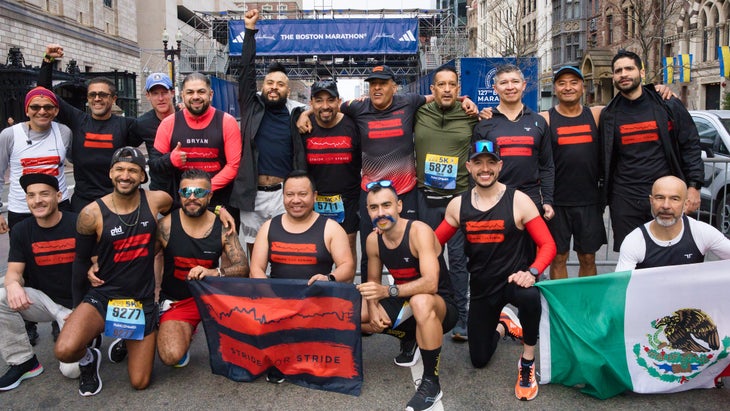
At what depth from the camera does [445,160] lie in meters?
4.98

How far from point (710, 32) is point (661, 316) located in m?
30.5

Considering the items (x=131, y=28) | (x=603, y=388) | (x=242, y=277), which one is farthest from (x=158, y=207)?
(x=131, y=28)

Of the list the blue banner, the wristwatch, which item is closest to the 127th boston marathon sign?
the blue banner

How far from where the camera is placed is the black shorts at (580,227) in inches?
196

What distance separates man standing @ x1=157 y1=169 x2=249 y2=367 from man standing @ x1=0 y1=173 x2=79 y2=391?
2.38 feet

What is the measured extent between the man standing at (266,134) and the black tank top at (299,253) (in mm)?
867

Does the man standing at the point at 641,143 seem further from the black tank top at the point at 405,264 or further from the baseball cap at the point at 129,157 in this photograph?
the baseball cap at the point at 129,157

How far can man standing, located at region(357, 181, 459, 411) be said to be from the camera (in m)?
3.78

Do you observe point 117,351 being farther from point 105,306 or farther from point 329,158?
point 329,158

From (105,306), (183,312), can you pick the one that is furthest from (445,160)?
(105,306)

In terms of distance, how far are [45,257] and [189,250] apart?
42.6 inches

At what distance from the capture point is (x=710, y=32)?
93.6ft

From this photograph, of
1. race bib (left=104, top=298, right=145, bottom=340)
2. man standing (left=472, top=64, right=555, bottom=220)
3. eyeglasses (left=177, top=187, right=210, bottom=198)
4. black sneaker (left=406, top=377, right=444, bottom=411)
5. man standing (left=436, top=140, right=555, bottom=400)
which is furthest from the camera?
man standing (left=472, top=64, right=555, bottom=220)

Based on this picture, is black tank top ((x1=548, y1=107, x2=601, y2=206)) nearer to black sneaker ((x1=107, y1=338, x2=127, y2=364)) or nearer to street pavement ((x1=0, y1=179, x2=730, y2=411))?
street pavement ((x1=0, y1=179, x2=730, y2=411))
